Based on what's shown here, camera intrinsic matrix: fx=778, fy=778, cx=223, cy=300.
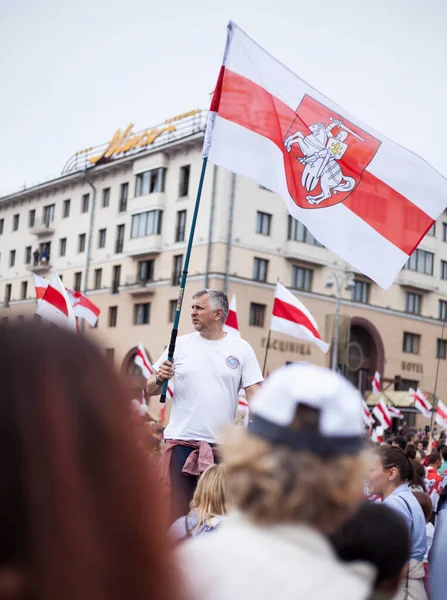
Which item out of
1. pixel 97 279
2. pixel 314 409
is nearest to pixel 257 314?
pixel 97 279

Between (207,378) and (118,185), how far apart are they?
43.6 meters

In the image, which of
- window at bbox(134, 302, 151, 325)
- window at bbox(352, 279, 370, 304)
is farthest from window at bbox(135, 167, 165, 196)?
window at bbox(352, 279, 370, 304)

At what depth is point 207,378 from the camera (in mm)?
6105

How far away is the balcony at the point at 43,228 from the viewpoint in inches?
2112

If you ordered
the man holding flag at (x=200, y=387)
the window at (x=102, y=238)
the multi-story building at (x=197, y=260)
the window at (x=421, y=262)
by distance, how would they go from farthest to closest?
the window at (x=421, y=262) < the window at (x=102, y=238) < the multi-story building at (x=197, y=260) < the man holding flag at (x=200, y=387)

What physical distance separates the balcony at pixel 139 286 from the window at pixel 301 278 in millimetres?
8196

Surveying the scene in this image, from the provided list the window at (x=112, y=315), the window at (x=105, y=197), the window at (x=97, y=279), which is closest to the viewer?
the window at (x=112, y=315)

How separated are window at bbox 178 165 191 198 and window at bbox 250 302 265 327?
23.9 ft

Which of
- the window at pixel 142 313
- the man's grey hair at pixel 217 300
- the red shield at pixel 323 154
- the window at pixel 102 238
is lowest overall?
the man's grey hair at pixel 217 300

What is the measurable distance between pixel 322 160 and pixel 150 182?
38862 millimetres

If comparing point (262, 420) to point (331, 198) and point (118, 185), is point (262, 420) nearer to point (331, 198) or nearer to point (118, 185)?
point (331, 198)

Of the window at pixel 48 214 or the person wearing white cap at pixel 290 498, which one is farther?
the window at pixel 48 214

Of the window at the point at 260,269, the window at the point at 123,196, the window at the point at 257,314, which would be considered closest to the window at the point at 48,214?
the window at the point at 123,196

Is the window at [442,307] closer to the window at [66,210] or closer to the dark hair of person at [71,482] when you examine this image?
the window at [66,210]
